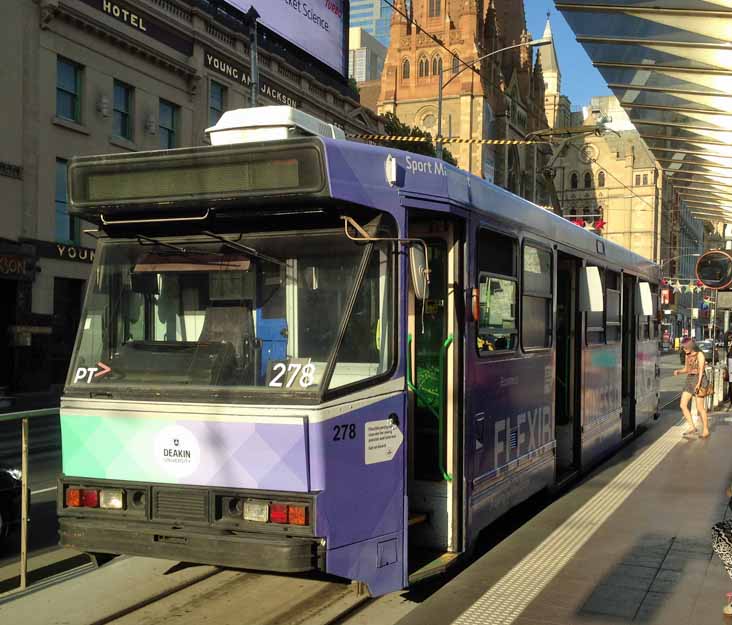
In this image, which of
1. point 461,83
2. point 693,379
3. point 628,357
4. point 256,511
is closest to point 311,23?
point 628,357

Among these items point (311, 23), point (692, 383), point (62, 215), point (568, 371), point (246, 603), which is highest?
point (311, 23)

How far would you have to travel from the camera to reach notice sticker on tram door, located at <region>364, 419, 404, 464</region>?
5113 millimetres

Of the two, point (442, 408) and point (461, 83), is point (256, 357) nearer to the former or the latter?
point (442, 408)

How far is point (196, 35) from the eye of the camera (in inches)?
1182

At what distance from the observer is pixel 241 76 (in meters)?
32.9

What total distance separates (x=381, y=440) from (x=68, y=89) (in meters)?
23.2

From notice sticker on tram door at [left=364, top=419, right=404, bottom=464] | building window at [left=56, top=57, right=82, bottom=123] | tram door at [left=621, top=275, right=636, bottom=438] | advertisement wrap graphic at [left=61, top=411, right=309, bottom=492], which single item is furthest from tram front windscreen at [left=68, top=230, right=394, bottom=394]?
building window at [left=56, top=57, right=82, bottom=123]

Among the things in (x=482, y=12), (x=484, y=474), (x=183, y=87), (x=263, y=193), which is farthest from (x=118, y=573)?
(x=482, y=12)

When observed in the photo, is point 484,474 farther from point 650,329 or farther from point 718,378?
point 718,378

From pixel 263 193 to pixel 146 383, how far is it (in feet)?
4.44

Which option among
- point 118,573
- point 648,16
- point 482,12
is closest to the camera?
point 118,573

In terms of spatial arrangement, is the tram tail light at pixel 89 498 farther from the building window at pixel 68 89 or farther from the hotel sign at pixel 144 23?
the hotel sign at pixel 144 23

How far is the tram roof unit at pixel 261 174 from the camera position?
4957mm

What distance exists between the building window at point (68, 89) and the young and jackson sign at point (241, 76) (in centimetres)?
623
